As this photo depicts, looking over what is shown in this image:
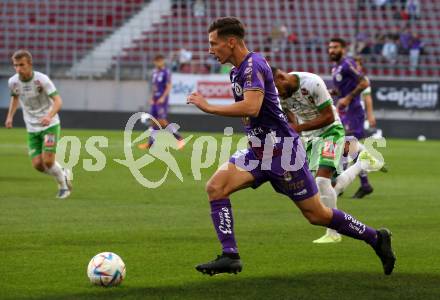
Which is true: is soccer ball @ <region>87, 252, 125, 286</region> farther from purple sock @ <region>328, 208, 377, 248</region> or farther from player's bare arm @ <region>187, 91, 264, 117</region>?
purple sock @ <region>328, 208, 377, 248</region>

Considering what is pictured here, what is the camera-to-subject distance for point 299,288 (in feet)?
25.8

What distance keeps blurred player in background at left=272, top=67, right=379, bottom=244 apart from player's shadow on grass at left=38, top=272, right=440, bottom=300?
7.55ft

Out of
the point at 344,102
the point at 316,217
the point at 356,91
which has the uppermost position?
the point at 316,217

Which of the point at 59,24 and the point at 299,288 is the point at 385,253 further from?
the point at 59,24

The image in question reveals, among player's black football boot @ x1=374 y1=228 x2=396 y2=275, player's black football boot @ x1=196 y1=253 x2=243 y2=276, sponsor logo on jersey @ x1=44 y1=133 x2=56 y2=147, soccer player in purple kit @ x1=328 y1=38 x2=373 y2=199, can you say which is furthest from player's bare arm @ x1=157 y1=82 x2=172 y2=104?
player's black football boot @ x1=196 y1=253 x2=243 y2=276

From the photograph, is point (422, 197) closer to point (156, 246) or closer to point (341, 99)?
point (341, 99)

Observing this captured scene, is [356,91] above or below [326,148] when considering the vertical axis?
below

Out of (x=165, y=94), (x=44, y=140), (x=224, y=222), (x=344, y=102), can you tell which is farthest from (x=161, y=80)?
(x=224, y=222)

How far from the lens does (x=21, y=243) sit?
10297 mm

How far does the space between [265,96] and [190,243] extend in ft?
9.01

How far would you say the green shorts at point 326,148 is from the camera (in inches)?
Answer: 432

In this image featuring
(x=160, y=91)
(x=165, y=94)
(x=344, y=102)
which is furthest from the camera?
(x=160, y=91)

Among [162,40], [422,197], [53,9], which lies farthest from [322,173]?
[53,9]

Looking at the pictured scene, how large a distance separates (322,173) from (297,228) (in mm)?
1241
